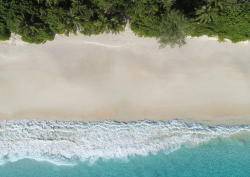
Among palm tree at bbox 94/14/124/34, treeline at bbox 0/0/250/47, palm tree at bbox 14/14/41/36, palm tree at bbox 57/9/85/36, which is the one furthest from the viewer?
palm tree at bbox 94/14/124/34

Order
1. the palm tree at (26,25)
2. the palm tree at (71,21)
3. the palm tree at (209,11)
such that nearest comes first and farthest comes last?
1. the palm tree at (209,11)
2. the palm tree at (26,25)
3. the palm tree at (71,21)

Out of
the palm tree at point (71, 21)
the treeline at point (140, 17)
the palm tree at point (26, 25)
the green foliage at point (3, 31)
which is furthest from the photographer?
the green foliage at point (3, 31)

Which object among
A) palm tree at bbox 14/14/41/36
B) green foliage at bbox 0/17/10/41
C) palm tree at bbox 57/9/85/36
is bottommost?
green foliage at bbox 0/17/10/41

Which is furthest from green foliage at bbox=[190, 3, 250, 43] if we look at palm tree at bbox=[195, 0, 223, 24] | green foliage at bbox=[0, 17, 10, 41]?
green foliage at bbox=[0, 17, 10, 41]

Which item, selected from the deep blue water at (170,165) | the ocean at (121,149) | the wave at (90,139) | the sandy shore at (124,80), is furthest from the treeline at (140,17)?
the deep blue water at (170,165)

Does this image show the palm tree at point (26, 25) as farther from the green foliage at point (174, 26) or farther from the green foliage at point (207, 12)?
the green foliage at point (207, 12)

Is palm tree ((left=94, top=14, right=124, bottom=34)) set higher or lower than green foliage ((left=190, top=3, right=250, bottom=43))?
lower

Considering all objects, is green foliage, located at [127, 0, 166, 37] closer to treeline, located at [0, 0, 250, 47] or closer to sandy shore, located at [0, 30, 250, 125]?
treeline, located at [0, 0, 250, 47]

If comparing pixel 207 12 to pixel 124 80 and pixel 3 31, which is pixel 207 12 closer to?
pixel 124 80
